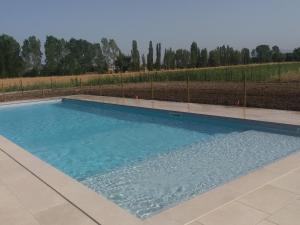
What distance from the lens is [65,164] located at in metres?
5.78

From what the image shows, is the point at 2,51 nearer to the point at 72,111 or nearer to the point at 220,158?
the point at 72,111

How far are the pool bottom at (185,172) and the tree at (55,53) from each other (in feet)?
148

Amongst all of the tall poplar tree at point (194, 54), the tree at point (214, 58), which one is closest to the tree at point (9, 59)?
the tall poplar tree at point (194, 54)

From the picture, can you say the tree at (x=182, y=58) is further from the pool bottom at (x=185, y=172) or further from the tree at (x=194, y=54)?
the pool bottom at (x=185, y=172)

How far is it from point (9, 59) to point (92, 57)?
1761cm

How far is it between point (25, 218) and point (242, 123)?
5.27 m

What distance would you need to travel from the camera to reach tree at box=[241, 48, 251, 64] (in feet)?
198

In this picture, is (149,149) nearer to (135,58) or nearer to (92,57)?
→ (135,58)

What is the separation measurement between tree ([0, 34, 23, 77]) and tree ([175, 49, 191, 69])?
24.4m

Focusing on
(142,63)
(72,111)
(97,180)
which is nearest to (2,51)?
(142,63)

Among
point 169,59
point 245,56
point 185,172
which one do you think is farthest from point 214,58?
point 185,172

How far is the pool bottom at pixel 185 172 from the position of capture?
3.81m

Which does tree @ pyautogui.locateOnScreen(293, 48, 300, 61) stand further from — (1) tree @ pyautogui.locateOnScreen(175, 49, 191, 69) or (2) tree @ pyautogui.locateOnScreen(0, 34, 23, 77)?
(2) tree @ pyautogui.locateOnScreen(0, 34, 23, 77)

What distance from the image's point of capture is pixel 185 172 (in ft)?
15.1
